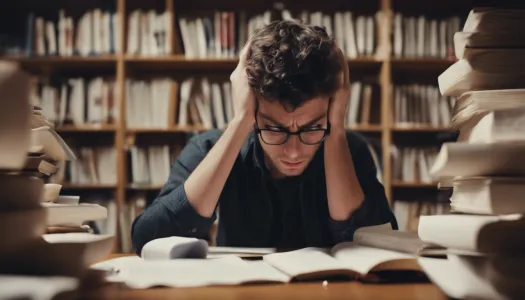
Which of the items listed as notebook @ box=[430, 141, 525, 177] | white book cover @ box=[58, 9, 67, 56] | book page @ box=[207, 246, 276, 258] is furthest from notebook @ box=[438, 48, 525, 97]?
white book cover @ box=[58, 9, 67, 56]

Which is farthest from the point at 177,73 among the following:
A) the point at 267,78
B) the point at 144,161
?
the point at 267,78

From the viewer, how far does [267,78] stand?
4.22 feet

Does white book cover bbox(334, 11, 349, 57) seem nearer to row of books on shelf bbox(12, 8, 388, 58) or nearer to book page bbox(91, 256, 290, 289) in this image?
row of books on shelf bbox(12, 8, 388, 58)

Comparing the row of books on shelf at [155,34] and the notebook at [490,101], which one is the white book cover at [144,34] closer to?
the row of books on shelf at [155,34]

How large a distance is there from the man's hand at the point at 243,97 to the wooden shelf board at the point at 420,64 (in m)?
1.78

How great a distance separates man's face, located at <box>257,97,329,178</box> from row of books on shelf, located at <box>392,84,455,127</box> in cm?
178

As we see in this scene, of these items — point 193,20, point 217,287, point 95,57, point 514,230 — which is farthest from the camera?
point 193,20

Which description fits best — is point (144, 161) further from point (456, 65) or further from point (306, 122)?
point (456, 65)

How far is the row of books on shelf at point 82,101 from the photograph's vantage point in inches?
117

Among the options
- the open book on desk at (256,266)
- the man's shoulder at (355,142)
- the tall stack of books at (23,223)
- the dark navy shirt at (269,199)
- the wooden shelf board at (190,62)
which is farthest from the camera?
the wooden shelf board at (190,62)

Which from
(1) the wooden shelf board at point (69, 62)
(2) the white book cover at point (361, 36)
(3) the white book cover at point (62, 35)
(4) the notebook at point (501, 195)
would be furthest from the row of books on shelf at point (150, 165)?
(4) the notebook at point (501, 195)

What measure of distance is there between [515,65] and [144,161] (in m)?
2.52

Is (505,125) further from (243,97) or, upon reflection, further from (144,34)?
(144,34)

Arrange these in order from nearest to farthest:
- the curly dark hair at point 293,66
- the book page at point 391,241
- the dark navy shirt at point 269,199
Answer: the book page at point 391,241 < the curly dark hair at point 293,66 < the dark navy shirt at point 269,199
